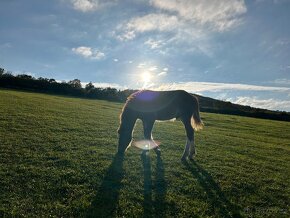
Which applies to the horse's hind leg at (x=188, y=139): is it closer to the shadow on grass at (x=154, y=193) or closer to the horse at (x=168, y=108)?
the horse at (x=168, y=108)

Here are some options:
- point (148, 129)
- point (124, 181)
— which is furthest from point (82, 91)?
point (124, 181)

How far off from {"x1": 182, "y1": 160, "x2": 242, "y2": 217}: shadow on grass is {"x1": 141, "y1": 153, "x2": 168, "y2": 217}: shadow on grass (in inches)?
52.6

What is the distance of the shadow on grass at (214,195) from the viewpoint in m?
8.08

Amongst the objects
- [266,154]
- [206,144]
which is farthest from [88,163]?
[266,154]

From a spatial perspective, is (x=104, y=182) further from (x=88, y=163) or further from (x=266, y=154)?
(x=266, y=154)

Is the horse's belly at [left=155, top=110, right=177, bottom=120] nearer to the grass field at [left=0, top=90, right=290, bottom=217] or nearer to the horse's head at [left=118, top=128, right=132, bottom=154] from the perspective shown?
the grass field at [left=0, top=90, right=290, bottom=217]

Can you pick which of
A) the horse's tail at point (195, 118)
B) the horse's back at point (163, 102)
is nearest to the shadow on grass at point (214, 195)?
the horse's tail at point (195, 118)

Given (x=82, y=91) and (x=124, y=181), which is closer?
(x=124, y=181)

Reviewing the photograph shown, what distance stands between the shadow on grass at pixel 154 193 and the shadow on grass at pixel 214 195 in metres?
1.34

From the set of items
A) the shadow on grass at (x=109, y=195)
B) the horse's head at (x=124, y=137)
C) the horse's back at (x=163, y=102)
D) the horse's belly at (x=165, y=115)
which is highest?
the horse's back at (x=163, y=102)

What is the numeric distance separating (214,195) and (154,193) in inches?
77.6

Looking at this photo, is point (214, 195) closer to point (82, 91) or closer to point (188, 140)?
point (188, 140)

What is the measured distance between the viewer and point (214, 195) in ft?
29.9

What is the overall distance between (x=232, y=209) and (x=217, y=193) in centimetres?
105
